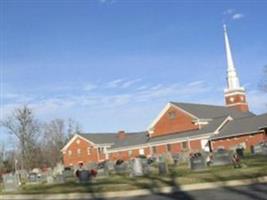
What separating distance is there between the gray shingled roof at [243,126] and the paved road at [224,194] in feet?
152

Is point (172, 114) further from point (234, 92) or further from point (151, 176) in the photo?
point (151, 176)

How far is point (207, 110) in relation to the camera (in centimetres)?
8344

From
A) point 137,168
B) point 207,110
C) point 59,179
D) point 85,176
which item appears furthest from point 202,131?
point 85,176

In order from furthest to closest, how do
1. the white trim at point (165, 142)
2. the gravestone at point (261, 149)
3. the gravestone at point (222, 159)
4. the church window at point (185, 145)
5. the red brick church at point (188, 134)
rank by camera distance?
the church window at point (185, 145), the white trim at point (165, 142), the red brick church at point (188, 134), the gravestone at point (261, 149), the gravestone at point (222, 159)

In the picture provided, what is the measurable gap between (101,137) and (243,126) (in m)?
32.2

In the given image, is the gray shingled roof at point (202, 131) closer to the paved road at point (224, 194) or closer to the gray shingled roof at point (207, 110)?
the gray shingled roof at point (207, 110)

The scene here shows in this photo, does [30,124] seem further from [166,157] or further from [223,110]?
[166,157]

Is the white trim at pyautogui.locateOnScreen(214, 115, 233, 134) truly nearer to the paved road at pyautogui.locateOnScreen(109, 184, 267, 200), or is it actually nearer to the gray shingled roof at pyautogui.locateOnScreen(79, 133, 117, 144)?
the gray shingled roof at pyautogui.locateOnScreen(79, 133, 117, 144)

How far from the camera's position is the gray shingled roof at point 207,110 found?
80.2 metres

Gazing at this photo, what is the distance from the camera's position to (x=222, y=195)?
832 inches

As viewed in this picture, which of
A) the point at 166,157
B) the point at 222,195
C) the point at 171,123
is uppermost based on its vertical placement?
the point at 171,123

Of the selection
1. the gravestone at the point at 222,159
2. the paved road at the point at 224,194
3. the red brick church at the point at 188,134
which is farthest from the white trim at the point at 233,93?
the paved road at the point at 224,194

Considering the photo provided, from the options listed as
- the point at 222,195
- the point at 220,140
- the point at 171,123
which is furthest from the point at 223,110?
the point at 222,195

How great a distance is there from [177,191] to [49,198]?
7565 mm
